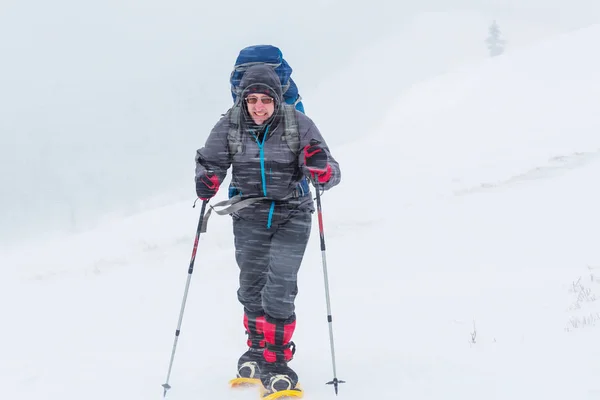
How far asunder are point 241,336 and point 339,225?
646 cm

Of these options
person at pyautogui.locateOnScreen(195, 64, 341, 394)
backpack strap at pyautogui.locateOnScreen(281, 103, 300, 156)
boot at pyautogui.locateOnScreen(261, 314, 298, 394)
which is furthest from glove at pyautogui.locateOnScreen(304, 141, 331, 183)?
boot at pyautogui.locateOnScreen(261, 314, 298, 394)

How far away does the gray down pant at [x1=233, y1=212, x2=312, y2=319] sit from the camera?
4.19 metres

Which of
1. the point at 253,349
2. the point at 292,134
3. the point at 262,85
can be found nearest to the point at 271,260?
the point at 253,349

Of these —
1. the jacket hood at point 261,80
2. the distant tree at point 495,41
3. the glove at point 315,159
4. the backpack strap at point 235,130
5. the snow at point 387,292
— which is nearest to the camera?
the glove at point 315,159

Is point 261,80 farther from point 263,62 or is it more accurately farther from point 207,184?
→ point 207,184

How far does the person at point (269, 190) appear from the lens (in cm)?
409

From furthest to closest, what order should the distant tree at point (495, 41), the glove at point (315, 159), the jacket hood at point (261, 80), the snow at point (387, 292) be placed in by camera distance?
the distant tree at point (495, 41), the snow at point (387, 292), the jacket hood at point (261, 80), the glove at point (315, 159)

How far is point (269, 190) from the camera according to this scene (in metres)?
4.16

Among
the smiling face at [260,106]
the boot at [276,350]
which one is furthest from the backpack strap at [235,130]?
the boot at [276,350]

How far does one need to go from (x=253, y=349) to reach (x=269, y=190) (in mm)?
1472

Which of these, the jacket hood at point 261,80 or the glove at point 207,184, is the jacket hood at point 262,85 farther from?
the glove at point 207,184

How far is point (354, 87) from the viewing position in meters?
93.2

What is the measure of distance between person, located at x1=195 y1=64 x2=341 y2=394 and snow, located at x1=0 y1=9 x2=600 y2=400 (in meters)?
0.57

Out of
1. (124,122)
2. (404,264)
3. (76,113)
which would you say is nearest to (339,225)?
(404,264)
